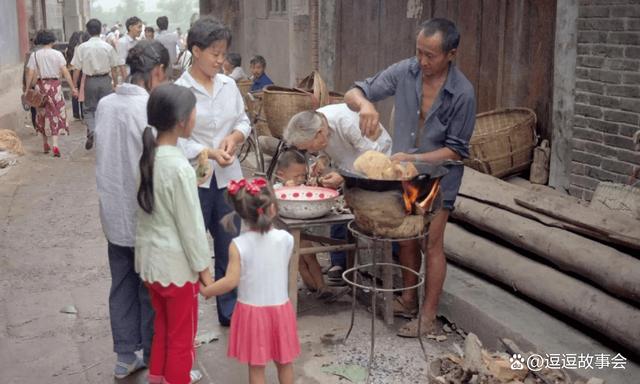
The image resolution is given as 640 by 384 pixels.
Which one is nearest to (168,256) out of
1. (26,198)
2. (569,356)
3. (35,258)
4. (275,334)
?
(275,334)

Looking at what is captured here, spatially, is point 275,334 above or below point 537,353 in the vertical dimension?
above

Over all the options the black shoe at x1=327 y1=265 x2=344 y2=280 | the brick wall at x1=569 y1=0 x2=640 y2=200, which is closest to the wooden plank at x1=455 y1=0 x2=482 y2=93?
the brick wall at x1=569 y1=0 x2=640 y2=200

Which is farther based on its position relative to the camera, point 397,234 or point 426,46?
point 426,46

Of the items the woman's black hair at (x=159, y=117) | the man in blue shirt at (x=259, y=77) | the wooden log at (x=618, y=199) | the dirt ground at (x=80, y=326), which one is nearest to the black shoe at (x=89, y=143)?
the man in blue shirt at (x=259, y=77)

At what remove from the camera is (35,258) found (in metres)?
7.89

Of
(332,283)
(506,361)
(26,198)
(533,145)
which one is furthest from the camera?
(26,198)

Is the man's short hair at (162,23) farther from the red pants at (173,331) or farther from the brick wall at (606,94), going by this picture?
the red pants at (173,331)

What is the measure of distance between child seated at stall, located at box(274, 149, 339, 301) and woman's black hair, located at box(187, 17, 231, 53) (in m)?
1.26

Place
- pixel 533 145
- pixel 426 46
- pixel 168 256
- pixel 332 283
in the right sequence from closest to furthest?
pixel 168 256
pixel 426 46
pixel 332 283
pixel 533 145

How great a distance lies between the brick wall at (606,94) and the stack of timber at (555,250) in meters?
0.85

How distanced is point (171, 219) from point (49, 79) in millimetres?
9878

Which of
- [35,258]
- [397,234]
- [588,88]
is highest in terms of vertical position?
[588,88]

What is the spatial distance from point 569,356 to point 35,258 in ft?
16.9

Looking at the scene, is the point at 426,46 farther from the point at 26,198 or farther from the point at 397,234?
the point at 26,198
